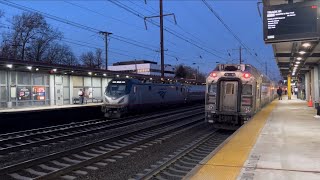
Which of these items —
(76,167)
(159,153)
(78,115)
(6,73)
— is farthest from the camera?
(6,73)

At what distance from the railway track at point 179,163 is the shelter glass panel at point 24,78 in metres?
21.0

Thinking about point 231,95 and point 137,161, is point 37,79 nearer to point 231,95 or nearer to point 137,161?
point 231,95

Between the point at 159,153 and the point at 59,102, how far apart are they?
2554 cm

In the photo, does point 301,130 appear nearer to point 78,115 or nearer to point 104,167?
point 104,167

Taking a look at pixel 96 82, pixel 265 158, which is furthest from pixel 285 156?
pixel 96 82

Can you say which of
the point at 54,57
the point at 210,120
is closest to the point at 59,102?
the point at 210,120

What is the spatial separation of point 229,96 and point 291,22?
16.6ft

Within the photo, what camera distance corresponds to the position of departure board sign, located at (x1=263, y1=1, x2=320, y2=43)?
12148mm

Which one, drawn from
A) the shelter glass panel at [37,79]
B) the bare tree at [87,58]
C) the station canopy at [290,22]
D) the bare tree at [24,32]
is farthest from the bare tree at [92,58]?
the station canopy at [290,22]

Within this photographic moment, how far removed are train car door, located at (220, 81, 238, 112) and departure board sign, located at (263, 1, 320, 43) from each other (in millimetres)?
3953

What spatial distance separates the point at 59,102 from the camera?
117ft

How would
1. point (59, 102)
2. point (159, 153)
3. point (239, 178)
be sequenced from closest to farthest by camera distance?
point (239, 178) < point (159, 153) < point (59, 102)

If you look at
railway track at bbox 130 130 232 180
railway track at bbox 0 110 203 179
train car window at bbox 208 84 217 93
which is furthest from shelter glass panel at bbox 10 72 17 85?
railway track at bbox 130 130 232 180

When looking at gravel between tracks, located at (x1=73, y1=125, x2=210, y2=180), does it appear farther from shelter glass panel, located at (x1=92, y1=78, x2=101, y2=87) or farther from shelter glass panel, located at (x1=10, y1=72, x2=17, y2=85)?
shelter glass panel, located at (x1=92, y1=78, x2=101, y2=87)
